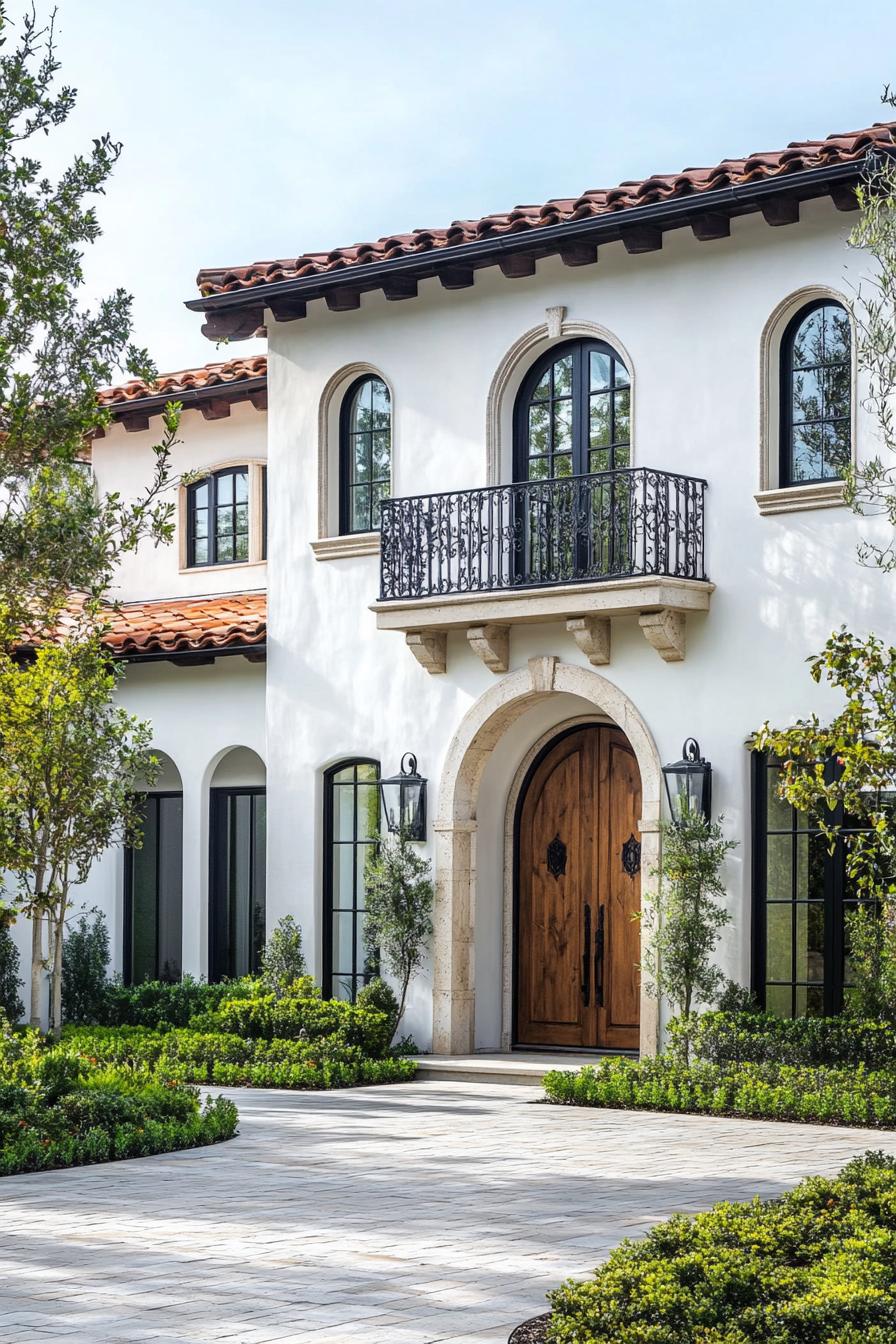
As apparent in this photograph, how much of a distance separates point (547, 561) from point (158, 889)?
21.5 feet

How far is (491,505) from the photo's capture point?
16.4m

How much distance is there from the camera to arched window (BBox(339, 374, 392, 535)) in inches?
713

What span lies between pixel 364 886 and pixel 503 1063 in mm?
2537

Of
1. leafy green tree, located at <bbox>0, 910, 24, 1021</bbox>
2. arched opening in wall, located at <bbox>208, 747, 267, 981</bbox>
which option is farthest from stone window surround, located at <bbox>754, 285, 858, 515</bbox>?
leafy green tree, located at <bbox>0, 910, 24, 1021</bbox>

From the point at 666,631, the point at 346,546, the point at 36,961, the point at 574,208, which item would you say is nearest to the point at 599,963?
the point at 666,631

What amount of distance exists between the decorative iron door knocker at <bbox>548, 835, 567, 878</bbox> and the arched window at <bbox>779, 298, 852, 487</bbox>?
4209 millimetres

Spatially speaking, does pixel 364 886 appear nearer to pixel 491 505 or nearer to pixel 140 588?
pixel 491 505

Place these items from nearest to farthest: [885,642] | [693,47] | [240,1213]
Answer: [240,1213] → [693,47] → [885,642]

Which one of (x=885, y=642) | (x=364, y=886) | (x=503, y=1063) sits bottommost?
(x=503, y=1063)

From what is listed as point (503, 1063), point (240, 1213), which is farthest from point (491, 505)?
point (240, 1213)

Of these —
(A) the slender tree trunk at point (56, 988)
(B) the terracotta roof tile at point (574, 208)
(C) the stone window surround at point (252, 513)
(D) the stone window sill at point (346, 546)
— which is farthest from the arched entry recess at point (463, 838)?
(C) the stone window surround at point (252, 513)

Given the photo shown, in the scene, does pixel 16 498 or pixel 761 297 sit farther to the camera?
pixel 761 297

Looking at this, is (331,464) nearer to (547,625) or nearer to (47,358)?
(547,625)

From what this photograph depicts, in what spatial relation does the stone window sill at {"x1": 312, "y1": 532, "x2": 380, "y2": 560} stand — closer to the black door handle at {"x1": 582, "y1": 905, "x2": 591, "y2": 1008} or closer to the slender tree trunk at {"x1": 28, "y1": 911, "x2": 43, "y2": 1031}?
the black door handle at {"x1": 582, "y1": 905, "x2": 591, "y2": 1008}
